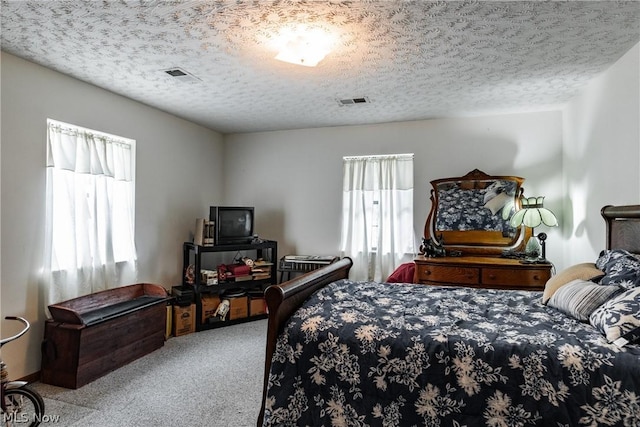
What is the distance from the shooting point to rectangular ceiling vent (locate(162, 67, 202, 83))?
8.96 feet

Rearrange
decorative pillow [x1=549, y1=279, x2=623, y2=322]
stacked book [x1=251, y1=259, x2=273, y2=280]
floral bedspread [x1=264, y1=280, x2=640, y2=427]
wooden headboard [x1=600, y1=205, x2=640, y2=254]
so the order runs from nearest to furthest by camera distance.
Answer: floral bedspread [x1=264, y1=280, x2=640, y2=427], decorative pillow [x1=549, y1=279, x2=623, y2=322], wooden headboard [x1=600, y1=205, x2=640, y2=254], stacked book [x1=251, y1=259, x2=273, y2=280]

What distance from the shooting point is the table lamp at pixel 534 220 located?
3.34m

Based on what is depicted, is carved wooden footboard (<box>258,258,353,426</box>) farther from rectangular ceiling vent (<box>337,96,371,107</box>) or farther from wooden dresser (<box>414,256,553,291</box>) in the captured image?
rectangular ceiling vent (<box>337,96,371,107</box>)

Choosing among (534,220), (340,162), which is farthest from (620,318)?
(340,162)

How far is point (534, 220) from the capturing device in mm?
3371

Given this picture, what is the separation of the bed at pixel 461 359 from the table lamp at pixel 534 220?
127cm

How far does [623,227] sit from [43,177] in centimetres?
430

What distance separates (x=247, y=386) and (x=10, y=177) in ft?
7.47

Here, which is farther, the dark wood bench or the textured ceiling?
the dark wood bench

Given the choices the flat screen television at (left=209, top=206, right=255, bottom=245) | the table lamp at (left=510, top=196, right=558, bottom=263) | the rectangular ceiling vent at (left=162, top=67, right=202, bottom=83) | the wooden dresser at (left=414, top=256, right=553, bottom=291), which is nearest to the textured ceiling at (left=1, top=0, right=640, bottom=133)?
the rectangular ceiling vent at (left=162, top=67, right=202, bottom=83)

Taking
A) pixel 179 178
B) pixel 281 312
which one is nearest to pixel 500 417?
pixel 281 312

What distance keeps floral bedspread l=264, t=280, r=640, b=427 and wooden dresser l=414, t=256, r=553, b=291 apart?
131 centimetres

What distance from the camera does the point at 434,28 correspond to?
208cm

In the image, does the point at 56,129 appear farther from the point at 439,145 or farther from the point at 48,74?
the point at 439,145
